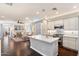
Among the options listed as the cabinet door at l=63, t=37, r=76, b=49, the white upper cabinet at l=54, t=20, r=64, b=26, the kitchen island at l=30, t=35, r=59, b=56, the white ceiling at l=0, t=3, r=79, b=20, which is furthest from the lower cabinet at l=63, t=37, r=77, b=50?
the white ceiling at l=0, t=3, r=79, b=20

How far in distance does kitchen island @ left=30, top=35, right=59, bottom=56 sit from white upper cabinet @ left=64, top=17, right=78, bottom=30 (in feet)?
1.41

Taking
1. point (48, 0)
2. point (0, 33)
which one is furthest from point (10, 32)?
point (48, 0)

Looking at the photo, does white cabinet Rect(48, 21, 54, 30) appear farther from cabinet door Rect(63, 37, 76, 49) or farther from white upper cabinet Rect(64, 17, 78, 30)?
cabinet door Rect(63, 37, 76, 49)

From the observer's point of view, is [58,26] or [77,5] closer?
[77,5]

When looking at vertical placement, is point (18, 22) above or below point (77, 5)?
below

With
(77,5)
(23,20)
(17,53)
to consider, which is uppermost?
(77,5)

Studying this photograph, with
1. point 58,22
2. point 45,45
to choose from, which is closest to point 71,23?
point 58,22

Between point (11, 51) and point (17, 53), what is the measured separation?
149 millimetres

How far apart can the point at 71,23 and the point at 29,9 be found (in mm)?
1097

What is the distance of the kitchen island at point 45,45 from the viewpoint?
1.96 meters

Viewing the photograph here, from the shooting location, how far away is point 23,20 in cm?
200

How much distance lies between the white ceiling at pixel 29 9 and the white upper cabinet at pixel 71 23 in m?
0.24

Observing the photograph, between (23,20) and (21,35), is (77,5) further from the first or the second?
(21,35)

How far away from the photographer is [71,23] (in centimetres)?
205
